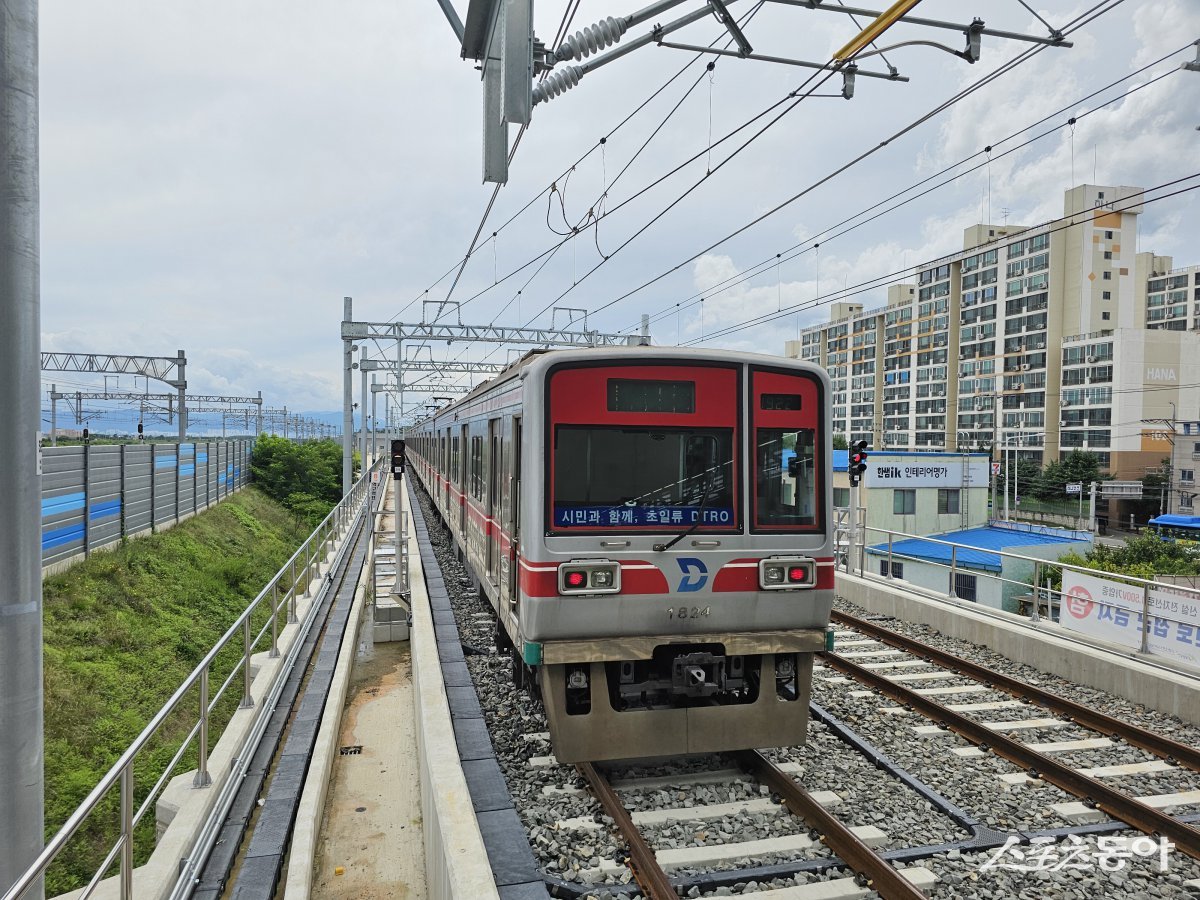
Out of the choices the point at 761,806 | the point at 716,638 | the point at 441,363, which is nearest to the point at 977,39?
the point at 716,638

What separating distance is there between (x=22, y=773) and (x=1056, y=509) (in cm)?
5819

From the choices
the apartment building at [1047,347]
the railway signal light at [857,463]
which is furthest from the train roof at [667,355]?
the apartment building at [1047,347]

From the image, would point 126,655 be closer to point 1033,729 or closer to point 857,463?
point 1033,729

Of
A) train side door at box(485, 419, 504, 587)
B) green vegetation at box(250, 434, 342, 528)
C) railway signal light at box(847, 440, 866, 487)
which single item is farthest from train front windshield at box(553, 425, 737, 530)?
green vegetation at box(250, 434, 342, 528)

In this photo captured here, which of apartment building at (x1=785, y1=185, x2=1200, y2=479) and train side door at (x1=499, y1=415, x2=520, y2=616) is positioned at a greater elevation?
apartment building at (x1=785, y1=185, x2=1200, y2=479)

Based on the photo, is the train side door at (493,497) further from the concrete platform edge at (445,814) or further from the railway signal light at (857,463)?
the railway signal light at (857,463)

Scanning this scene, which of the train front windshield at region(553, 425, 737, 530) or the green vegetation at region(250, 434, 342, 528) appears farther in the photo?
the green vegetation at region(250, 434, 342, 528)

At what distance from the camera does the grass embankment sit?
8.03m

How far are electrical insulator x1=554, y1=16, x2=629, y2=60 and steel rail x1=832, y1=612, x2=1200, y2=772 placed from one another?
6405 millimetres

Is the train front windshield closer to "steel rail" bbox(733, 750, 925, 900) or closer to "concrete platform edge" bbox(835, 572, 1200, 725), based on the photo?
"steel rail" bbox(733, 750, 925, 900)

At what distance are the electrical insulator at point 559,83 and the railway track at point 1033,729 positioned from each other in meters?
5.52

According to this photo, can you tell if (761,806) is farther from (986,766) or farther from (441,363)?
(441,363)

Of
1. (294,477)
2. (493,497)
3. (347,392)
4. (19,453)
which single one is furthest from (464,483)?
(294,477)

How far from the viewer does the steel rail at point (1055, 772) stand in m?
4.71
